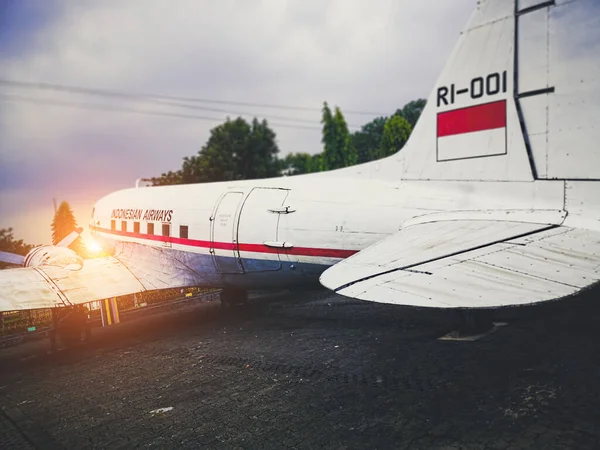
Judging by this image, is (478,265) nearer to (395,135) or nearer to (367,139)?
(395,135)

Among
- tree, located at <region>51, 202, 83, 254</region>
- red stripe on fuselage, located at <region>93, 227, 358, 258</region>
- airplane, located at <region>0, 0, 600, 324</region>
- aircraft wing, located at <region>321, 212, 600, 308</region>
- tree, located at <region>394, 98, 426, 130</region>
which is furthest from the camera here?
tree, located at <region>394, 98, 426, 130</region>

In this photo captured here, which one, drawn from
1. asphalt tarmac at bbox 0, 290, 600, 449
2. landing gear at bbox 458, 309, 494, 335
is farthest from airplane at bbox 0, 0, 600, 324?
landing gear at bbox 458, 309, 494, 335

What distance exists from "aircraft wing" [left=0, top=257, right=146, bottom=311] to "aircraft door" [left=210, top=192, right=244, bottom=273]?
239 centimetres

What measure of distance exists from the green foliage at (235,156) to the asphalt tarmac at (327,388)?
33.8 m

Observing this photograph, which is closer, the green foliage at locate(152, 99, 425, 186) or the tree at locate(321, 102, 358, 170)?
the green foliage at locate(152, 99, 425, 186)

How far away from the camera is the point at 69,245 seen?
670 inches

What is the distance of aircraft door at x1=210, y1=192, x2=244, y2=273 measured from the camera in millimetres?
11062

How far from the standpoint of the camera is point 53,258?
1202 centimetres

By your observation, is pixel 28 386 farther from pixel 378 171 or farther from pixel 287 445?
pixel 378 171

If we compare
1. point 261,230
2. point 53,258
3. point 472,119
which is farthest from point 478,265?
point 53,258

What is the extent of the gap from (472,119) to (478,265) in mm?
3713

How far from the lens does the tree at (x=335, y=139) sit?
160 feet

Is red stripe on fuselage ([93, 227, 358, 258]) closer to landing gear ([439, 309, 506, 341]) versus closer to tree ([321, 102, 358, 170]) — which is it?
landing gear ([439, 309, 506, 341])

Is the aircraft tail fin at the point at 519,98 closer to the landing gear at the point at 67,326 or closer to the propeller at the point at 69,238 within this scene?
the landing gear at the point at 67,326
